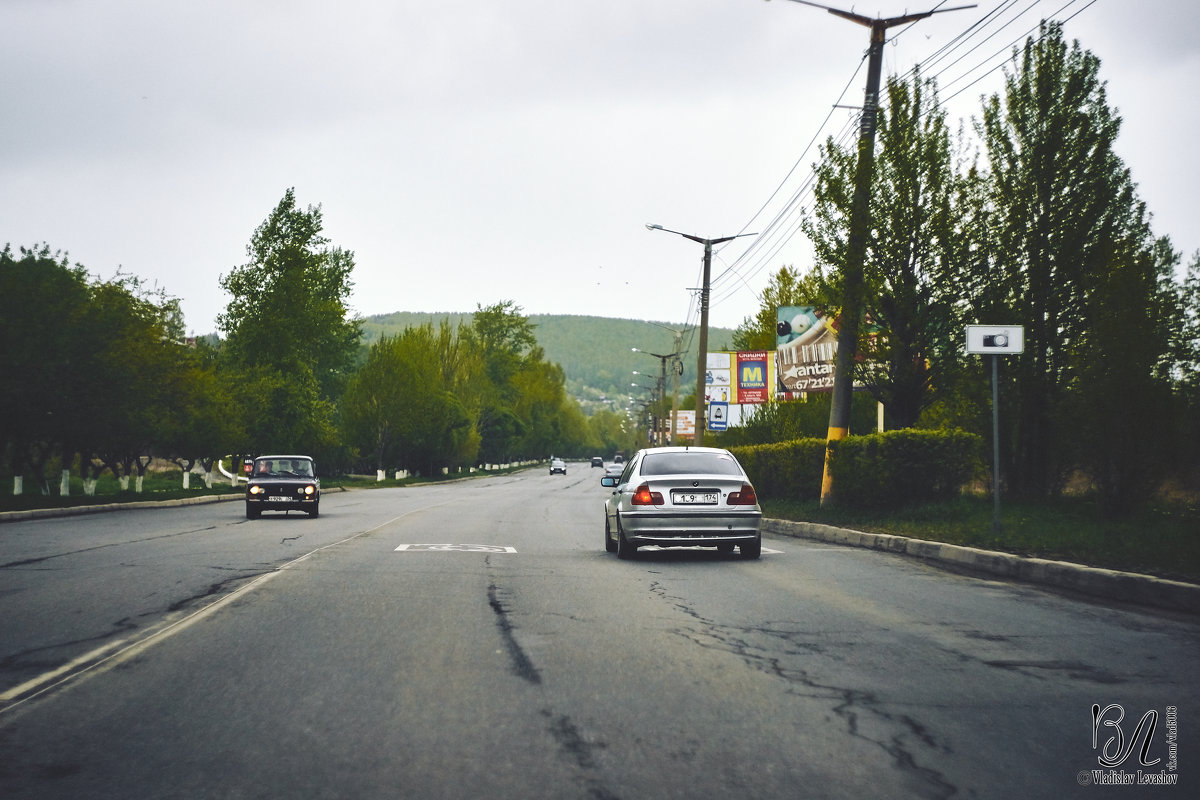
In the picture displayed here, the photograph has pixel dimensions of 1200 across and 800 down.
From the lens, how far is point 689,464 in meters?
15.8

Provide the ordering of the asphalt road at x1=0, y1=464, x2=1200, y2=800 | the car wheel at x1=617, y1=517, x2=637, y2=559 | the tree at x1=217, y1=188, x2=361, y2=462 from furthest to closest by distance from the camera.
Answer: the tree at x1=217, y1=188, x2=361, y2=462 < the car wheel at x1=617, y1=517, x2=637, y2=559 < the asphalt road at x1=0, y1=464, x2=1200, y2=800

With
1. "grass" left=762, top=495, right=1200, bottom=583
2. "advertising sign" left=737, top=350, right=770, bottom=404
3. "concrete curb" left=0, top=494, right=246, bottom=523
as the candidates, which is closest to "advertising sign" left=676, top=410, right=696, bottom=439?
"advertising sign" left=737, top=350, right=770, bottom=404

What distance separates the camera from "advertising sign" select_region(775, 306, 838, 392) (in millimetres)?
27266

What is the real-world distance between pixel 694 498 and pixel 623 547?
1.23m

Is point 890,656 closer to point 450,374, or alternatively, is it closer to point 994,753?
point 994,753

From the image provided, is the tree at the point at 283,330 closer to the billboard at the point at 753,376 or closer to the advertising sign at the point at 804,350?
the billboard at the point at 753,376

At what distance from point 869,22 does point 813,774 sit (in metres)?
19.6

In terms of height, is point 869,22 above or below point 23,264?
above

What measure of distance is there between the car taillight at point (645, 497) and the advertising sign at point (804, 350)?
1256 centimetres

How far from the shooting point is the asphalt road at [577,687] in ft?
15.0

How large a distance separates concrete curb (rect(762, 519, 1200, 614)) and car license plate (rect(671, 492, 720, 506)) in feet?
9.93

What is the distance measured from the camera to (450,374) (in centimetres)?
8169

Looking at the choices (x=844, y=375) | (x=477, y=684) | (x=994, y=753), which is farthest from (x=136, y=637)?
Answer: (x=844, y=375)

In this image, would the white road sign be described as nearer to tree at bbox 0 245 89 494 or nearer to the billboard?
the billboard
